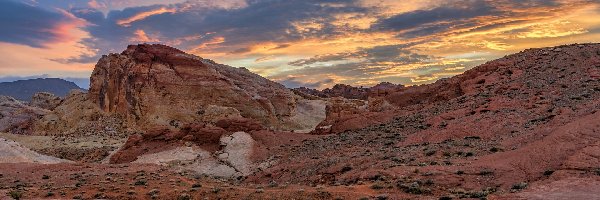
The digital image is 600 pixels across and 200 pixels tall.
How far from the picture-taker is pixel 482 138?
2689 cm

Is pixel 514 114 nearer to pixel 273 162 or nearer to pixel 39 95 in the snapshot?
pixel 273 162

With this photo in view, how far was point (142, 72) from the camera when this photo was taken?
57312 millimetres

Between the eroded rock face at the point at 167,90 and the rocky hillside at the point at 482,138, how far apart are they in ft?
74.3

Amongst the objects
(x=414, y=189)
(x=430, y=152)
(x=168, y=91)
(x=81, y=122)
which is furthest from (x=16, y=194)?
(x=81, y=122)

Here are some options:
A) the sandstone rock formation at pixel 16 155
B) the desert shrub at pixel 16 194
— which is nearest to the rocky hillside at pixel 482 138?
the desert shrub at pixel 16 194

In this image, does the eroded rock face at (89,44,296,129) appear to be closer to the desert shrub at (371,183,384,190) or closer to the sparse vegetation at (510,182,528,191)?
the desert shrub at (371,183,384,190)

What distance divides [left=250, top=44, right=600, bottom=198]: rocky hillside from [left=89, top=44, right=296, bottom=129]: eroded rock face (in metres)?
22.7

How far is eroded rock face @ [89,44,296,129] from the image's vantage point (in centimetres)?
5628

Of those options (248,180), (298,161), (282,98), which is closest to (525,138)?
(298,161)

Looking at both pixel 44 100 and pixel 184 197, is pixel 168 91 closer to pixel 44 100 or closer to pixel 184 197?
pixel 184 197

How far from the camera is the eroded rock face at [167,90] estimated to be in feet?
185

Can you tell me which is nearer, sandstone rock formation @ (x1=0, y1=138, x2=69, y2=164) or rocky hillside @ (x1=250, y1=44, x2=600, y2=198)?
rocky hillside @ (x1=250, y1=44, x2=600, y2=198)

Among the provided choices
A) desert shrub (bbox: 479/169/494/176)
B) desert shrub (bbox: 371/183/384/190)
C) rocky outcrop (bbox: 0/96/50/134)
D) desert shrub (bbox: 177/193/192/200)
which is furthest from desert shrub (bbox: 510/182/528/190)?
rocky outcrop (bbox: 0/96/50/134)

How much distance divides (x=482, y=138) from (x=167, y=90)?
40.4 m
